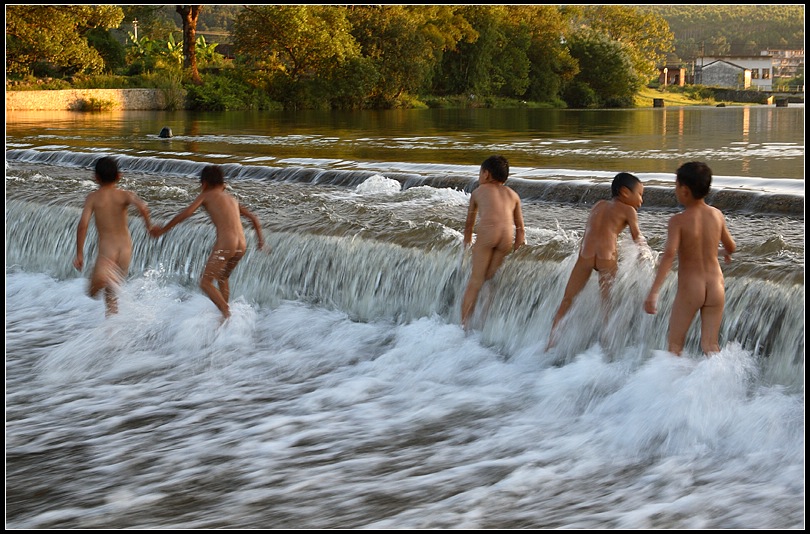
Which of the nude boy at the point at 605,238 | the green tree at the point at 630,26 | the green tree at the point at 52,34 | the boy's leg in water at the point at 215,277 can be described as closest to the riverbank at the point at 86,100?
the green tree at the point at 52,34

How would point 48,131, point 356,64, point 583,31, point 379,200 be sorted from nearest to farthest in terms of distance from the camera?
point 379,200, point 48,131, point 356,64, point 583,31

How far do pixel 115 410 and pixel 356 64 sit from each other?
4066cm

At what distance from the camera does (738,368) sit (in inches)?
222

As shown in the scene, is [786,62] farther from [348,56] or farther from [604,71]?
[348,56]

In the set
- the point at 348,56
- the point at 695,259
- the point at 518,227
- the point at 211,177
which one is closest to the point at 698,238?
the point at 695,259

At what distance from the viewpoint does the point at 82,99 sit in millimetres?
36094

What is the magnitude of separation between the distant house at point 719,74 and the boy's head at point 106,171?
12688 centimetres

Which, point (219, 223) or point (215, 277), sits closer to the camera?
point (219, 223)

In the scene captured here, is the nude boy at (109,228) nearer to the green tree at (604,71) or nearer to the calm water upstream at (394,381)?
the calm water upstream at (394,381)

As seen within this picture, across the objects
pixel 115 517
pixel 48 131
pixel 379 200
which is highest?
pixel 48 131

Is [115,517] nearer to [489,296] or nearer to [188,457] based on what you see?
[188,457]

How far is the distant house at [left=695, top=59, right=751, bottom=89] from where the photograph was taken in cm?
12506

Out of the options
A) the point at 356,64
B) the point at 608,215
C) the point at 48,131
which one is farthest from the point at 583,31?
the point at 608,215

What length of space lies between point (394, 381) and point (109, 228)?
2745mm
